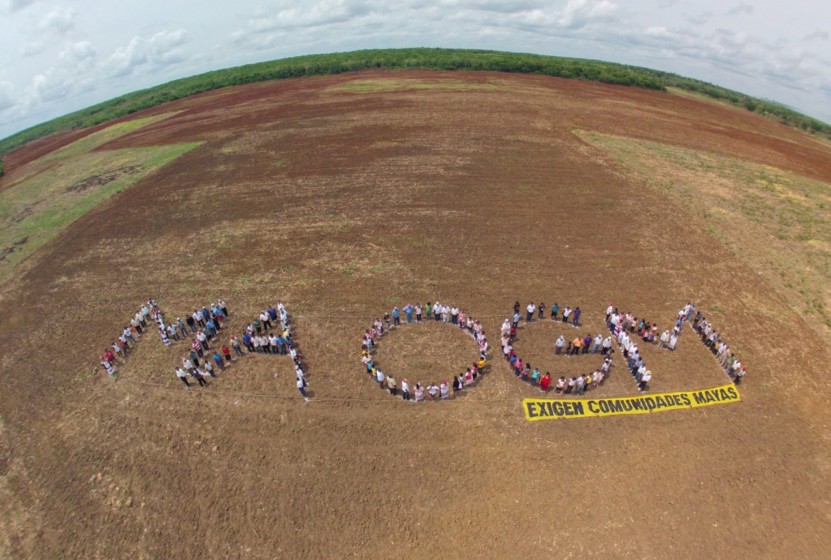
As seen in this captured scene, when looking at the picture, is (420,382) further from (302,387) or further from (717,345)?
(717,345)

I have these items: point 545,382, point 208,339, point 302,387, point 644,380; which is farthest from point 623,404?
point 208,339

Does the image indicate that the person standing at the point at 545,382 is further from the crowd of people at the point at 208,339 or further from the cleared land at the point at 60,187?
the cleared land at the point at 60,187

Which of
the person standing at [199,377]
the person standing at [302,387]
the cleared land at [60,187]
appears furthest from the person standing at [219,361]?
the cleared land at [60,187]

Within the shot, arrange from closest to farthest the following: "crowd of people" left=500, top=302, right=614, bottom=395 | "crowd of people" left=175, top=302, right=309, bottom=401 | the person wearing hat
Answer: the person wearing hat
"crowd of people" left=500, top=302, right=614, bottom=395
"crowd of people" left=175, top=302, right=309, bottom=401

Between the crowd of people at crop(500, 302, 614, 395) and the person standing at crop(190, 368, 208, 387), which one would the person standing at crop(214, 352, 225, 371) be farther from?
the crowd of people at crop(500, 302, 614, 395)

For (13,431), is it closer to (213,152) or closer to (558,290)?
(558,290)

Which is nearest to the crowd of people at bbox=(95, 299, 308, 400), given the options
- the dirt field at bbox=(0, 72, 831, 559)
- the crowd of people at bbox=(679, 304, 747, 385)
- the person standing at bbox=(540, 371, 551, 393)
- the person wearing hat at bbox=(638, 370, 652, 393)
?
the dirt field at bbox=(0, 72, 831, 559)
